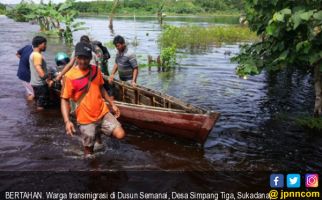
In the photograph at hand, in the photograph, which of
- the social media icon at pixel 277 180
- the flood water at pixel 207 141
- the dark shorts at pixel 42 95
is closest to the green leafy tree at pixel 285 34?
the flood water at pixel 207 141

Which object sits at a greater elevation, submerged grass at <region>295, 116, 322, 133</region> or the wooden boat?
the wooden boat

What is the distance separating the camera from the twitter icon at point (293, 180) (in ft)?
20.8

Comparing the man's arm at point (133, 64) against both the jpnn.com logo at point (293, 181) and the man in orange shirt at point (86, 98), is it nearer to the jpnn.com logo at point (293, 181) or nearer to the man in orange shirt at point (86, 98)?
the man in orange shirt at point (86, 98)

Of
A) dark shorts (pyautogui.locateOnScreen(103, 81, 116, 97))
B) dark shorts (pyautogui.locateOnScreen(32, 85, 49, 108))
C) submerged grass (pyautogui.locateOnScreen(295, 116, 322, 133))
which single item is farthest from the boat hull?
submerged grass (pyautogui.locateOnScreen(295, 116, 322, 133))

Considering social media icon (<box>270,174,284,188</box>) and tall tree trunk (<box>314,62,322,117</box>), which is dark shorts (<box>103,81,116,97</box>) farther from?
tall tree trunk (<box>314,62,322,117</box>)

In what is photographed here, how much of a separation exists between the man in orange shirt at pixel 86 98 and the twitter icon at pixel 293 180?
3.24 m

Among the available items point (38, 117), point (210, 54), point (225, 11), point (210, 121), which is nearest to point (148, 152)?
point (210, 121)

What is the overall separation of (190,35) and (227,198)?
22.4m

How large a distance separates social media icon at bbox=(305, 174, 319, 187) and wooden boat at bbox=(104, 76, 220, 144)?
2099mm

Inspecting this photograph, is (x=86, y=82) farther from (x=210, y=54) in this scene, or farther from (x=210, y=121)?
(x=210, y=54)

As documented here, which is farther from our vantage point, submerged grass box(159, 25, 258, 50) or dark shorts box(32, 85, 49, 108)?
submerged grass box(159, 25, 258, 50)

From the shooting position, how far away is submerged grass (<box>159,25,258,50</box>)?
84.7ft

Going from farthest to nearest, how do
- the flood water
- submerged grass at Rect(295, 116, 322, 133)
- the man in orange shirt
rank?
submerged grass at Rect(295, 116, 322, 133)
the flood water
the man in orange shirt

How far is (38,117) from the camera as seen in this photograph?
10.3 meters
